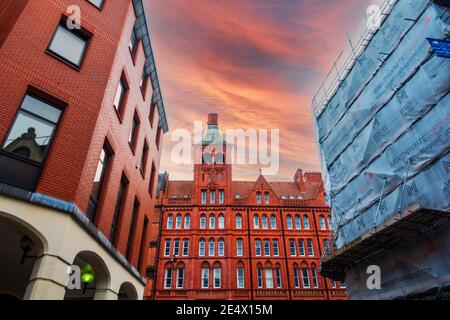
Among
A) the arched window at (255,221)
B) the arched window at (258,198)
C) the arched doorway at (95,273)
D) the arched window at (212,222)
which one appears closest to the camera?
the arched doorway at (95,273)

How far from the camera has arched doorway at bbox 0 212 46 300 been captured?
7.32 metres

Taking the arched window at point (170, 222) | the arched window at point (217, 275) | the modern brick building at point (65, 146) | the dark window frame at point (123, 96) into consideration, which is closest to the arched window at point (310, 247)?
the arched window at point (217, 275)

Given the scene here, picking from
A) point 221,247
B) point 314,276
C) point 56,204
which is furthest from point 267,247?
point 56,204

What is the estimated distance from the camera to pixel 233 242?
38125 millimetres

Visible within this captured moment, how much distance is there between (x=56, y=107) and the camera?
9062 millimetres

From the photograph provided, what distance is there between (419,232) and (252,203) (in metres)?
31.6

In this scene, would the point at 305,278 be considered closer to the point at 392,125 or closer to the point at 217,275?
the point at 217,275

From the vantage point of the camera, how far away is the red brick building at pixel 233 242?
115 feet

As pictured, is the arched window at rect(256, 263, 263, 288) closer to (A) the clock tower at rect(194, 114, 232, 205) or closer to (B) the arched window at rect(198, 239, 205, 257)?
(B) the arched window at rect(198, 239, 205, 257)

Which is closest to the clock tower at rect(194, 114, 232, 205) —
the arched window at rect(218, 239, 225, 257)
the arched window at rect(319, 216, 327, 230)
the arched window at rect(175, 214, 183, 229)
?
the arched window at rect(175, 214, 183, 229)

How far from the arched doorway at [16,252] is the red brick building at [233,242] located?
82.8 feet

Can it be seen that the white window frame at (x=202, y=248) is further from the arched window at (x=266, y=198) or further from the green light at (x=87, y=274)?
the green light at (x=87, y=274)

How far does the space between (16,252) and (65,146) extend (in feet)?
12.5
